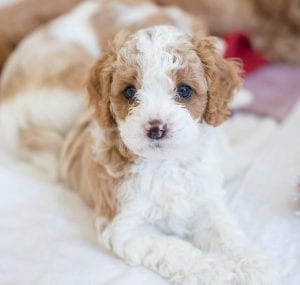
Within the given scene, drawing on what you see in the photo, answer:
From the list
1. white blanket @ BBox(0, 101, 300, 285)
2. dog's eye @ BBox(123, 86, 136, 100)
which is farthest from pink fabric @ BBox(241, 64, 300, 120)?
dog's eye @ BBox(123, 86, 136, 100)

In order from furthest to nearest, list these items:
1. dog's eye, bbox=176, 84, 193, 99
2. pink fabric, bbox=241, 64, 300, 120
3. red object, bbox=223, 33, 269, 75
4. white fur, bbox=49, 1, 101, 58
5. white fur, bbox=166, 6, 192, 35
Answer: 1. red object, bbox=223, 33, 269, 75
2. white fur, bbox=166, 6, 192, 35
3. white fur, bbox=49, 1, 101, 58
4. pink fabric, bbox=241, 64, 300, 120
5. dog's eye, bbox=176, 84, 193, 99

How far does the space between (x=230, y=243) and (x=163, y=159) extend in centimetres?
37

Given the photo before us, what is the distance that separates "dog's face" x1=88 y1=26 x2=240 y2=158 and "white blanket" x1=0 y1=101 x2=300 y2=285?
418 millimetres

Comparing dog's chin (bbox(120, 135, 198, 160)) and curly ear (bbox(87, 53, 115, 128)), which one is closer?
dog's chin (bbox(120, 135, 198, 160))

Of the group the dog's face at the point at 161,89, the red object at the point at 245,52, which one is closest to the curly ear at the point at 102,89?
the dog's face at the point at 161,89

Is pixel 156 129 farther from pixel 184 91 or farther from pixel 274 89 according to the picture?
pixel 274 89

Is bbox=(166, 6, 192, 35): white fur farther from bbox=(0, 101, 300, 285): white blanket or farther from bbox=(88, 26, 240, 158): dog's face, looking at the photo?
bbox=(88, 26, 240, 158): dog's face

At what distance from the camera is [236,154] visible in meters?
2.37

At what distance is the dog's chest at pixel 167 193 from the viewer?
5.99 ft

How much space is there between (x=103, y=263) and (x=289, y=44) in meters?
2.28

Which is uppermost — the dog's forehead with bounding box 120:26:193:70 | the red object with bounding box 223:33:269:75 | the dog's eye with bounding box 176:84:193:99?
the dog's forehead with bounding box 120:26:193:70

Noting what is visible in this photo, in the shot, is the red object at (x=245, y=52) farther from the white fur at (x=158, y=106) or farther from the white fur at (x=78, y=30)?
the white fur at (x=158, y=106)

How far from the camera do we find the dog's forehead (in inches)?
64.9

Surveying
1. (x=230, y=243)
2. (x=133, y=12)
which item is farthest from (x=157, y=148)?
(x=133, y=12)
